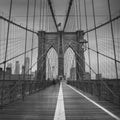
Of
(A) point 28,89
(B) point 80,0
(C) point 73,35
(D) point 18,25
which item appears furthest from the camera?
(C) point 73,35

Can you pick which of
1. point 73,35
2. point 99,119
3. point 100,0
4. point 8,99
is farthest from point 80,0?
point 73,35

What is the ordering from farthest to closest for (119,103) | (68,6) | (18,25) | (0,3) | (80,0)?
(68,6) → (80,0) → (18,25) → (0,3) → (119,103)

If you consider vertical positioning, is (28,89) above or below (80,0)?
below

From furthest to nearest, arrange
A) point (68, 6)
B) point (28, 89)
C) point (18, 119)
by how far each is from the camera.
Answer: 1. point (68, 6)
2. point (28, 89)
3. point (18, 119)

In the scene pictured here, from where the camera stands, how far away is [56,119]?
2059mm

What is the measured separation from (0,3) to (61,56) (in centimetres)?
1729

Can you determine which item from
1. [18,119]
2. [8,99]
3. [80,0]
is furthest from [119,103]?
[80,0]

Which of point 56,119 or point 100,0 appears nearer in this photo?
point 56,119

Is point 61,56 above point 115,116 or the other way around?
above

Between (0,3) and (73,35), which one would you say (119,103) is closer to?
(0,3)

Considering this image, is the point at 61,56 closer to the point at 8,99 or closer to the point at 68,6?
the point at 68,6

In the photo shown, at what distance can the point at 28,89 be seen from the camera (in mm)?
5203

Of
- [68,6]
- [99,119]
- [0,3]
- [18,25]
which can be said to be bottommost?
[99,119]

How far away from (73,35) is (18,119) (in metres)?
32.0
